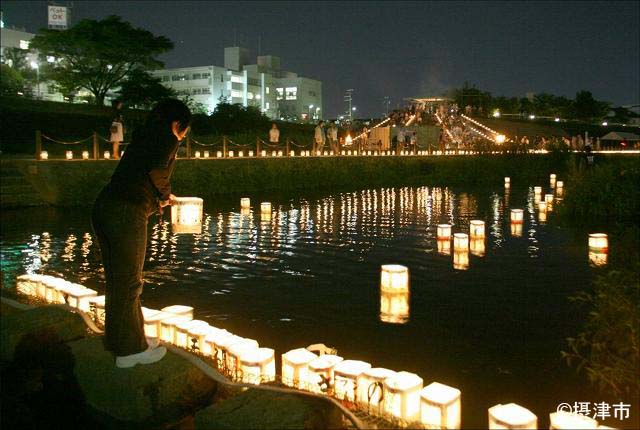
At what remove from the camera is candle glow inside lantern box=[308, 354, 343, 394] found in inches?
158

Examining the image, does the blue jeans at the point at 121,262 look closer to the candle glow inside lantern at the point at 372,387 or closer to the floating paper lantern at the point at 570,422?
the candle glow inside lantern at the point at 372,387

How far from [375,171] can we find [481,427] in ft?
80.9

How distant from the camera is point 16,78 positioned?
3962cm

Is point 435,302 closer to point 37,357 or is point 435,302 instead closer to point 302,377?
point 302,377

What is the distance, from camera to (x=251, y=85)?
7719 centimetres

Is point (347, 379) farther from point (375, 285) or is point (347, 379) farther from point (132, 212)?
point (375, 285)

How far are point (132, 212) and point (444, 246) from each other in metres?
7.88

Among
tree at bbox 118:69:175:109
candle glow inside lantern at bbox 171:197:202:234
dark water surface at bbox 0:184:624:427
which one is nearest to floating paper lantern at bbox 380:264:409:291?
dark water surface at bbox 0:184:624:427

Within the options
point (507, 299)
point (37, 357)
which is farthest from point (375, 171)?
point (37, 357)

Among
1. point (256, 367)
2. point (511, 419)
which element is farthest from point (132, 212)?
point (511, 419)

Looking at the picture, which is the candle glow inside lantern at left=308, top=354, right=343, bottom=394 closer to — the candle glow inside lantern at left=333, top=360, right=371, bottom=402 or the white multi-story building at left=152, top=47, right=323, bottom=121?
the candle glow inside lantern at left=333, top=360, right=371, bottom=402

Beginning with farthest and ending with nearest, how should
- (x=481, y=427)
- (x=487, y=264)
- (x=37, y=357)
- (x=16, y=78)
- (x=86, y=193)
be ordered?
(x=16, y=78), (x=86, y=193), (x=487, y=264), (x=37, y=357), (x=481, y=427)

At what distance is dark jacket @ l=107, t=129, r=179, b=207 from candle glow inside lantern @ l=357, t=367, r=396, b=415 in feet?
5.85

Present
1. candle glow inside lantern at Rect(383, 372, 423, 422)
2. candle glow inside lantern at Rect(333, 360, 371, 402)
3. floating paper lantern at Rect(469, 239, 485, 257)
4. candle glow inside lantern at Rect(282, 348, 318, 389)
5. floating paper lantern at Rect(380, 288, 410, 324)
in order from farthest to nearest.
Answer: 1. floating paper lantern at Rect(469, 239, 485, 257)
2. floating paper lantern at Rect(380, 288, 410, 324)
3. candle glow inside lantern at Rect(282, 348, 318, 389)
4. candle glow inside lantern at Rect(333, 360, 371, 402)
5. candle glow inside lantern at Rect(383, 372, 423, 422)
